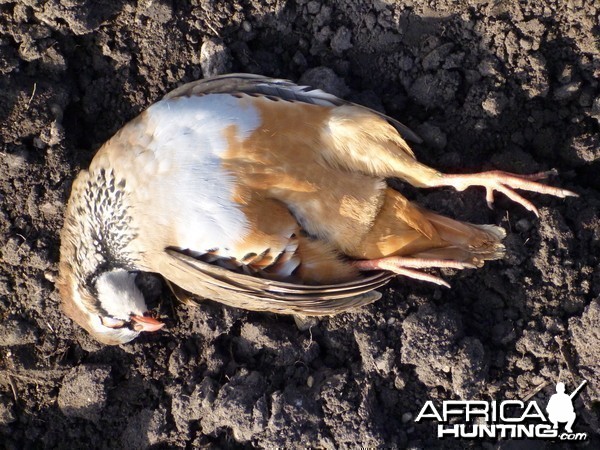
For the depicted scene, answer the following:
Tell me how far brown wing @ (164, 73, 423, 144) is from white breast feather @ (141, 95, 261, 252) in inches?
12.1

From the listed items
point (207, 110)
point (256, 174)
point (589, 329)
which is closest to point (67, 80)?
point (207, 110)

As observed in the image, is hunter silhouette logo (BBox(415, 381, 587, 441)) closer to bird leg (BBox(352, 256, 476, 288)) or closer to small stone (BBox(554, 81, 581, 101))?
bird leg (BBox(352, 256, 476, 288))

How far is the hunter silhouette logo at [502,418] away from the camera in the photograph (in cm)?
421

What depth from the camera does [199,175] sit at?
353 cm

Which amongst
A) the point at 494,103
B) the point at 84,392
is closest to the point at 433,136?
the point at 494,103

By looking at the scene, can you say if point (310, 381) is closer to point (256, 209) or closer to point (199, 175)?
point (256, 209)

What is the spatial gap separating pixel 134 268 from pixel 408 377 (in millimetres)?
1909

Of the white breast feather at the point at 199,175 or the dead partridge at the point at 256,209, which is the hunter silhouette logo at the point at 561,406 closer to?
the dead partridge at the point at 256,209

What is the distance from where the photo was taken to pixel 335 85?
4352mm

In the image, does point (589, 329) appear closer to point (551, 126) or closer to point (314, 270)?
point (551, 126)

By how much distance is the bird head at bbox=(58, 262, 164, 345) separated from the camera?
4.00m

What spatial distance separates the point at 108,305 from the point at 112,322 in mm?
155

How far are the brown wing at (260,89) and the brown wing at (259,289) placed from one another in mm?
1017

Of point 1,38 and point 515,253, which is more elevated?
point 1,38
